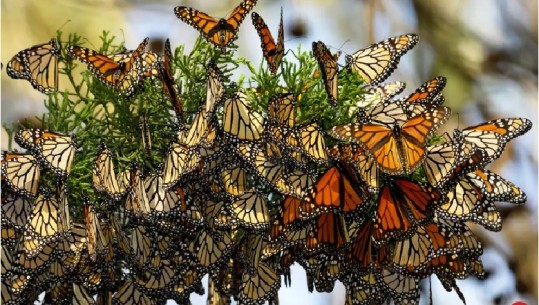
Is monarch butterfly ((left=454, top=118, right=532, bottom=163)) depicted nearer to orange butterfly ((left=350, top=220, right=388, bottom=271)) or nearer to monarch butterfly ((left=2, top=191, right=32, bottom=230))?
orange butterfly ((left=350, top=220, right=388, bottom=271))

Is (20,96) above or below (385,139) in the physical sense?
above

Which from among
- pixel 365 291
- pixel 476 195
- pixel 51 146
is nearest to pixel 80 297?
pixel 51 146

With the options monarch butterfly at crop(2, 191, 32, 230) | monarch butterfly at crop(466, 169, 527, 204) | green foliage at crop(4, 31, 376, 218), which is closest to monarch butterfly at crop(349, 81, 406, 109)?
green foliage at crop(4, 31, 376, 218)

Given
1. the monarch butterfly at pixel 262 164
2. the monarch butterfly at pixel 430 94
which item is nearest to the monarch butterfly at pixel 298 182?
the monarch butterfly at pixel 262 164

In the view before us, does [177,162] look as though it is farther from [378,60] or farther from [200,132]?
[378,60]

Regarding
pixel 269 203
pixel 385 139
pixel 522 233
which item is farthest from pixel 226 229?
pixel 522 233

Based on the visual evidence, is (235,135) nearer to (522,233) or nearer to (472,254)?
(472,254)
